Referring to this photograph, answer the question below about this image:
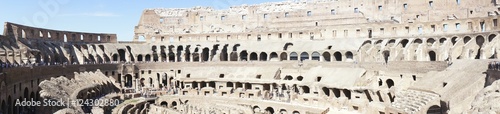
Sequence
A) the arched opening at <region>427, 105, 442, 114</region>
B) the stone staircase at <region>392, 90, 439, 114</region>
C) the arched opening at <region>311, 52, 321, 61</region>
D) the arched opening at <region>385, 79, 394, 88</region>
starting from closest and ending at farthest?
the arched opening at <region>427, 105, 442, 114</region> → the stone staircase at <region>392, 90, 439, 114</region> → the arched opening at <region>385, 79, 394, 88</region> → the arched opening at <region>311, 52, 321, 61</region>

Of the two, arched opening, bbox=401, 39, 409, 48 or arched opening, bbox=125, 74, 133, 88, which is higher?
arched opening, bbox=401, 39, 409, 48

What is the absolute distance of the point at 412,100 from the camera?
71.7 feet

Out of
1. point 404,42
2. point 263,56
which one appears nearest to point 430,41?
point 404,42

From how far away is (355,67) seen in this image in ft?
106

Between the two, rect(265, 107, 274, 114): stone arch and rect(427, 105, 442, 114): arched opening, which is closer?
rect(427, 105, 442, 114): arched opening

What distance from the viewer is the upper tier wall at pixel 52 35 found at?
31641 millimetres

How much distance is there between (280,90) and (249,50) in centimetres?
1033

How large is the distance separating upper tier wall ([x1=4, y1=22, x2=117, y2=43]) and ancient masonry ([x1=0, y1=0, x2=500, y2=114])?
123 millimetres

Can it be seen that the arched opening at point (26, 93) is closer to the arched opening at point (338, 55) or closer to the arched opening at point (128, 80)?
the arched opening at point (128, 80)

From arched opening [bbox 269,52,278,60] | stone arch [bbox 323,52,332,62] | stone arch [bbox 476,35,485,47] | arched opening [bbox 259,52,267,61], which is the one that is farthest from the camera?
arched opening [bbox 259,52,267,61]

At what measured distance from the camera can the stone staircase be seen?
20.3 metres

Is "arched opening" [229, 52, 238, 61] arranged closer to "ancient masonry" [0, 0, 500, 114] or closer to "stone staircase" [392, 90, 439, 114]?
"ancient masonry" [0, 0, 500, 114]

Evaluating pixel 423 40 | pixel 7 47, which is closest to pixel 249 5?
pixel 423 40

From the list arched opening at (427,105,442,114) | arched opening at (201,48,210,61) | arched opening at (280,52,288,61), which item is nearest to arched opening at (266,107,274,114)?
arched opening at (280,52,288,61)
